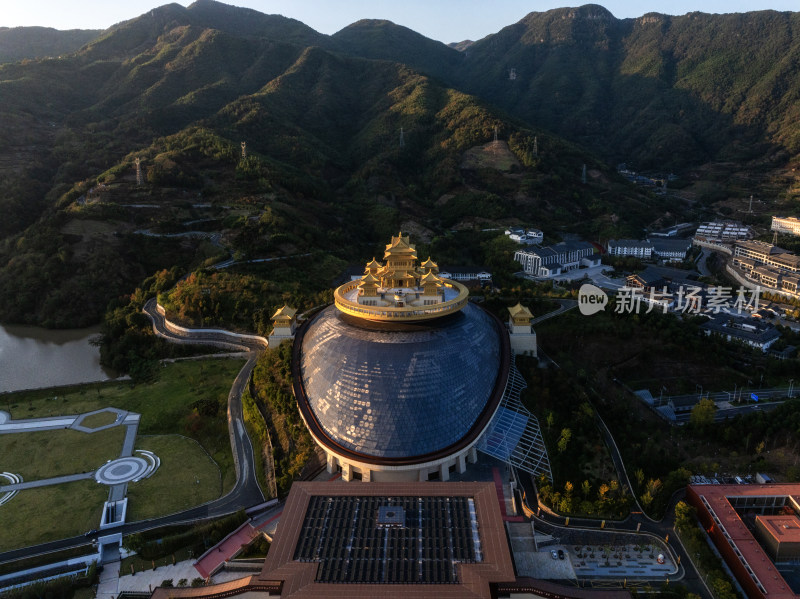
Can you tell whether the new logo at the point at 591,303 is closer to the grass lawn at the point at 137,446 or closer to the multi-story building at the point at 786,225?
the grass lawn at the point at 137,446

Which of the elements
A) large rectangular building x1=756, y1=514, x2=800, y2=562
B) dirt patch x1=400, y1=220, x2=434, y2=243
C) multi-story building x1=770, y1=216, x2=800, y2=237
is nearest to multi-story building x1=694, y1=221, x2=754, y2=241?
multi-story building x1=770, y1=216, x2=800, y2=237

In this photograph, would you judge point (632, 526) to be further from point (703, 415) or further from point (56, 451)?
point (56, 451)

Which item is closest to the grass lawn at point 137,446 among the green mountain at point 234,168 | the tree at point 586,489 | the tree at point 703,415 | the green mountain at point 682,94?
the tree at point 586,489

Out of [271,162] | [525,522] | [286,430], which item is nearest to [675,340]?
[525,522]

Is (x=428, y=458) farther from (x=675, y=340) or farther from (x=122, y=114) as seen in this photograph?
(x=122, y=114)

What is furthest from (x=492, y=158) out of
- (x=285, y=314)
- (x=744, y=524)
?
(x=744, y=524)

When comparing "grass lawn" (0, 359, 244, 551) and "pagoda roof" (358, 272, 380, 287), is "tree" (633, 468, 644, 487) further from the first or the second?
"grass lawn" (0, 359, 244, 551)
